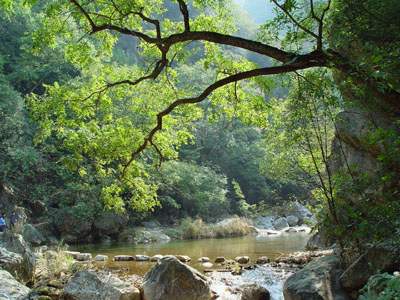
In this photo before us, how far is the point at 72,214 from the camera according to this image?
19.0 meters

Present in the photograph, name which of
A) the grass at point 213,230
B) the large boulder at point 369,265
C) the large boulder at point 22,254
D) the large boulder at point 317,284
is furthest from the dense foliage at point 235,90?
the grass at point 213,230

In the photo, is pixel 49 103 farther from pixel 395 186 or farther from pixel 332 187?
pixel 395 186

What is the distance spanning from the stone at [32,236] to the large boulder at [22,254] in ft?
25.1

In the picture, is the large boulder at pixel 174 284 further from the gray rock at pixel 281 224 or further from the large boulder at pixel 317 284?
the gray rock at pixel 281 224

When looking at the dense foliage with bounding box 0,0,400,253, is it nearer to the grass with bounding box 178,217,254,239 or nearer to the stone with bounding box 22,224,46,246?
the stone with bounding box 22,224,46,246

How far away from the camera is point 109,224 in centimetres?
2017

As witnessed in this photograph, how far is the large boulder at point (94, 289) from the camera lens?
688 centimetres

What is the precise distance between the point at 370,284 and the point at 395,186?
3.29 meters

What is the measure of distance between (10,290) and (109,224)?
48.7 ft

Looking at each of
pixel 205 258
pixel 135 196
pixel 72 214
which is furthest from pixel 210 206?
pixel 135 196

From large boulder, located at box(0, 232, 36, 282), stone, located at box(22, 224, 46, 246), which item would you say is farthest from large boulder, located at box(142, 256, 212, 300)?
stone, located at box(22, 224, 46, 246)

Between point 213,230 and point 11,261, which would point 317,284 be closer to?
point 11,261

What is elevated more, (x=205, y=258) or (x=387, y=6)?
(x=387, y=6)

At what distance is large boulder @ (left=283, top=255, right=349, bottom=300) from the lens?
18.8ft
